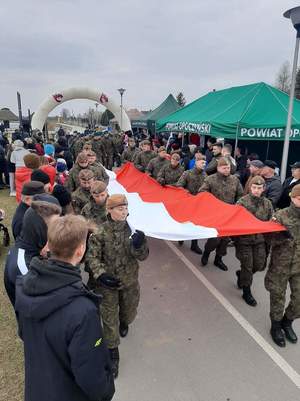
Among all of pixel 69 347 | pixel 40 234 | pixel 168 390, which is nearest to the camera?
pixel 69 347

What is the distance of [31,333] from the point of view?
5.37ft

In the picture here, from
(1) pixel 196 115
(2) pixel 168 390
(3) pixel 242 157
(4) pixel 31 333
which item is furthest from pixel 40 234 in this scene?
(1) pixel 196 115

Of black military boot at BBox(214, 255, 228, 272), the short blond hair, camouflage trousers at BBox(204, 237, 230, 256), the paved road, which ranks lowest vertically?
the paved road

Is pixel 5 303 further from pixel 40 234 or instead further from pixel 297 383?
pixel 297 383

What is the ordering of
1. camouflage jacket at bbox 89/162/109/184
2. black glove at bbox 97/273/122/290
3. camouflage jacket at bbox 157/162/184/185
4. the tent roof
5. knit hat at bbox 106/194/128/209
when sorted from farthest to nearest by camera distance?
the tent roof → camouflage jacket at bbox 157/162/184/185 → camouflage jacket at bbox 89/162/109/184 → knit hat at bbox 106/194/128/209 → black glove at bbox 97/273/122/290

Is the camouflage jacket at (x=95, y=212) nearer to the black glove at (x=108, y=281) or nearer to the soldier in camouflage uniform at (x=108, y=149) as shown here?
the black glove at (x=108, y=281)

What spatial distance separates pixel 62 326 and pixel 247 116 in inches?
316

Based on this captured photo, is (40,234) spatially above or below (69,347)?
above

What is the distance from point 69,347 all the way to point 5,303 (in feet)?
10.5

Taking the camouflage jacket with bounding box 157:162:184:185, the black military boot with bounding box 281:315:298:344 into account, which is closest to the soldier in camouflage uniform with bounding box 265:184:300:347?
the black military boot with bounding box 281:315:298:344

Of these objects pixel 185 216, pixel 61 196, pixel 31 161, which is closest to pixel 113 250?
pixel 61 196

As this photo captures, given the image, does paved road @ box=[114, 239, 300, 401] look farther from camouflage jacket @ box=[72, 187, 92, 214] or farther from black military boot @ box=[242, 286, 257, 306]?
camouflage jacket @ box=[72, 187, 92, 214]

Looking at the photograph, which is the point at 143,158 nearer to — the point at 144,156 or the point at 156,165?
the point at 144,156

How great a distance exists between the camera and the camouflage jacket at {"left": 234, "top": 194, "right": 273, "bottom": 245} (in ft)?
13.7
